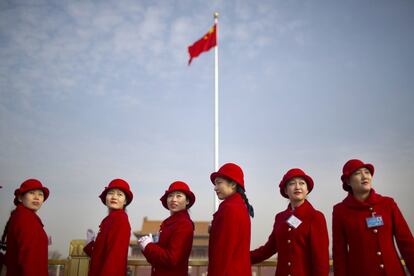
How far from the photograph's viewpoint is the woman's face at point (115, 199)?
149 inches

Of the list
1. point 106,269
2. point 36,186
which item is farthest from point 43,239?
point 106,269

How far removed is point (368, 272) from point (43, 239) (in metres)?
3.30

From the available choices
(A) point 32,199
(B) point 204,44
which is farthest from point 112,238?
(B) point 204,44

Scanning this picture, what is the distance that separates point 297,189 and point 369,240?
0.80m

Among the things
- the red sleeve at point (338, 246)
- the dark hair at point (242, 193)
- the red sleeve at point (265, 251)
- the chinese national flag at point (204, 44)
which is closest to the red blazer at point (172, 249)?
the dark hair at point (242, 193)

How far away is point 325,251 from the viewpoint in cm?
311

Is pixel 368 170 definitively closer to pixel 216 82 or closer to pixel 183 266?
pixel 183 266

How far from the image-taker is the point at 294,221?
3.28 m

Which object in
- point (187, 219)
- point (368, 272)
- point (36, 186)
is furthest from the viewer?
point (36, 186)

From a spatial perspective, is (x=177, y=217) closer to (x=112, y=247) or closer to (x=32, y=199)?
(x=112, y=247)

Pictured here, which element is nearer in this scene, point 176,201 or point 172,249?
point 172,249

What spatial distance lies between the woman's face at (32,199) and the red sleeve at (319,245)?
10.2 feet

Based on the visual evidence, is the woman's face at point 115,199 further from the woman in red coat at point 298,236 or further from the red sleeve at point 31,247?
the woman in red coat at point 298,236

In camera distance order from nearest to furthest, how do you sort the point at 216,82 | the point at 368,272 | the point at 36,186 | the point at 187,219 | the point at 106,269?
the point at 368,272
the point at 106,269
the point at 187,219
the point at 36,186
the point at 216,82
